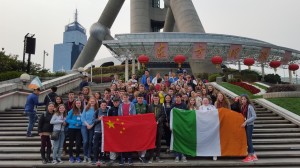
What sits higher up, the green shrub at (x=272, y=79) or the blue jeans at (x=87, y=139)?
the green shrub at (x=272, y=79)

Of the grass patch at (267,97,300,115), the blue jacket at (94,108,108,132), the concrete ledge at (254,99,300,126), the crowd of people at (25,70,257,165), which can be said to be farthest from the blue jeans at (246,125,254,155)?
the grass patch at (267,97,300,115)

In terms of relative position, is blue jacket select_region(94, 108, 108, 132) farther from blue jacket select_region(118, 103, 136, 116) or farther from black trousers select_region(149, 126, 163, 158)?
black trousers select_region(149, 126, 163, 158)

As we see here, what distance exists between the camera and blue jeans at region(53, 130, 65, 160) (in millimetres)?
8438

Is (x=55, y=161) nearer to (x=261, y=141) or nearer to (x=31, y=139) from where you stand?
(x=31, y=139)

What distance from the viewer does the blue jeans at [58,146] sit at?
8.44m

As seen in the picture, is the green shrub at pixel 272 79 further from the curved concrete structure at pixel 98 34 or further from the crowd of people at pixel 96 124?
the curved concrete structure at pixel 98 34

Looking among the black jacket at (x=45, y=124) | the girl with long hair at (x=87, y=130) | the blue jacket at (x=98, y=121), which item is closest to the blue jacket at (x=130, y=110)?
the blue jacket at (x=98, y=121)

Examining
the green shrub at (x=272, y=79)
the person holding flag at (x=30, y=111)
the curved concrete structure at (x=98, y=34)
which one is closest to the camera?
the person holding flag at (x=30, y=111)

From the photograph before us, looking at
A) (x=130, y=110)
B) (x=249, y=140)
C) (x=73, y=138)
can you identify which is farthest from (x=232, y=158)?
(x=73, y=138)

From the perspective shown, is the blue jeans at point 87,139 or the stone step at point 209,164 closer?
the stone step at point 209,164

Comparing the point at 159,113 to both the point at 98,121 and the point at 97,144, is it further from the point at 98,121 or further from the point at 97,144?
the point at 97,144

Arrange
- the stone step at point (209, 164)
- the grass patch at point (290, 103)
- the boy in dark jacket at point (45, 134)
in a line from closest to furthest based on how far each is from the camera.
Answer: the stone step at point (209, 164)
the boy in dark jacket at point (45, 134)
the grass patch at point (290, 103)

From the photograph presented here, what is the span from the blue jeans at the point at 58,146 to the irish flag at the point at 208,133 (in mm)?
3009

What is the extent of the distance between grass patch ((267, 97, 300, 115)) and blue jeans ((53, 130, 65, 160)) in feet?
29.1
